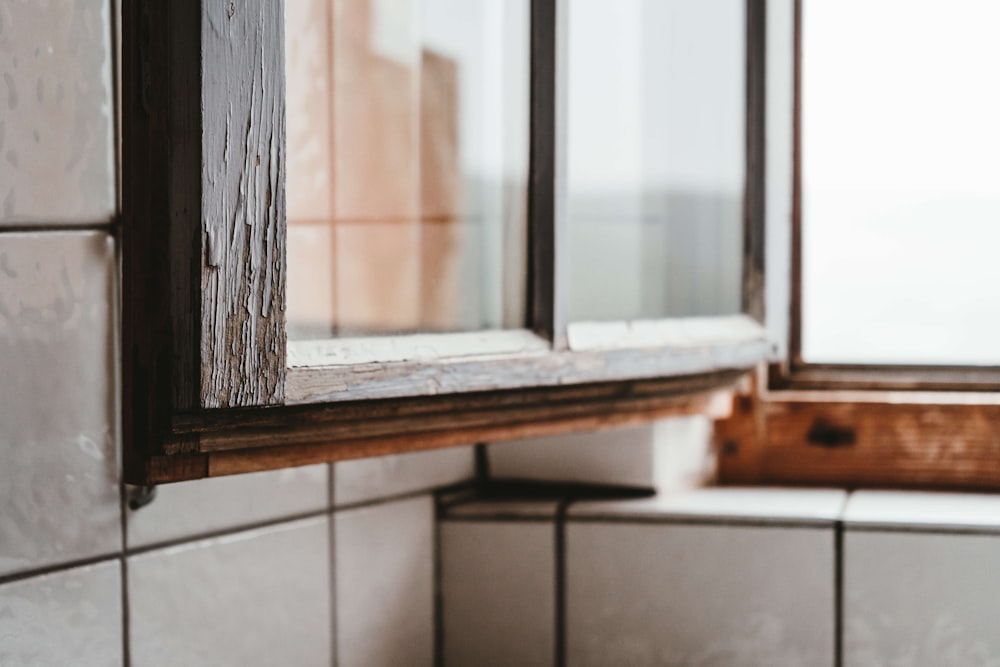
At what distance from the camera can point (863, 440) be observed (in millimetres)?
1051

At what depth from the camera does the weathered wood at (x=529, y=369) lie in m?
0.61

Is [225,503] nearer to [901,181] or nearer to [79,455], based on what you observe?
[79,455]

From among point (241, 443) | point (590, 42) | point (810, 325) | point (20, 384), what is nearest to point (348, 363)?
point (241, 443)

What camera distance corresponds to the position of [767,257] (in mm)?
984

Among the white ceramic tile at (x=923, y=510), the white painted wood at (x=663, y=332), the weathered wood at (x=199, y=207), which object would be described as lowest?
the white ceramic tile at (x=923, y=510)

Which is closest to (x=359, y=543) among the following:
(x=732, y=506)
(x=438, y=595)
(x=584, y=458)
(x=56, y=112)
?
(x=438, y=595)

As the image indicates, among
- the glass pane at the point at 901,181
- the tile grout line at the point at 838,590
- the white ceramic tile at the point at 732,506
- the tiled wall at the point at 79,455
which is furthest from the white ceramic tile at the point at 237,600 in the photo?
the glass pane at the point at 901,181

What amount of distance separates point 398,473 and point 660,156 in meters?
0.37

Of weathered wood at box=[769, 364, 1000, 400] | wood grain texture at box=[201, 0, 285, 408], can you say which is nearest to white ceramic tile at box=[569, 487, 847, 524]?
weathered wood at box=[769, 364, 1000, 400]

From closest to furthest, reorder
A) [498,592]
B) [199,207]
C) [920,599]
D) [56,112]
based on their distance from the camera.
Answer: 1. [199,207]
2. [56,112]
3. [920,599]
4. [498,592]

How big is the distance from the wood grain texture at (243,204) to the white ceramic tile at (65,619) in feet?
0.74

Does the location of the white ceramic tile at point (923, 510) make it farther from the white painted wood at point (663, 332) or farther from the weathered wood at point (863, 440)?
the white painted wood at point (663, 332)

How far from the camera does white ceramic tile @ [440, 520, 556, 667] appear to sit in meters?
0.99

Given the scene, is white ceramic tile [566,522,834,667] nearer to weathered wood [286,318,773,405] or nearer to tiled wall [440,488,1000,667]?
tiled wall [440,488,1000,667]
